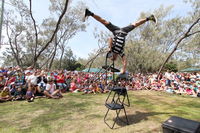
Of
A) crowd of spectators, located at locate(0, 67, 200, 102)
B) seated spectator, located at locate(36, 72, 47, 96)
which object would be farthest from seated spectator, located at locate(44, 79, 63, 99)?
seated spectator, located at locate(36, 72, 47, 96)

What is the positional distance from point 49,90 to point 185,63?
2568 cm

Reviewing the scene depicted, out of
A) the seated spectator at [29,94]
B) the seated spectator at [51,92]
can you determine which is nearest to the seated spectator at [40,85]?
the seated spectator at [51,92]

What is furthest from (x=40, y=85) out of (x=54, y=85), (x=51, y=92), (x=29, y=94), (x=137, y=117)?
(x=137, y=117)

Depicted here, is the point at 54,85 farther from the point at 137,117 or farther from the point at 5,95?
the point at 137,117

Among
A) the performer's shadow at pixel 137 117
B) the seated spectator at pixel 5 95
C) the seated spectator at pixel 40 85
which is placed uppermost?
the seated spectator at pixel 40 85

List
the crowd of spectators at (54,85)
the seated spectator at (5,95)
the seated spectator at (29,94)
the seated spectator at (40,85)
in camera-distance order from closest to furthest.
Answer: the seated spectator at (5,95) → the seated spectator at (29,94) → the crowd of spectators at (54,85) → the seated spectator at (40,85)

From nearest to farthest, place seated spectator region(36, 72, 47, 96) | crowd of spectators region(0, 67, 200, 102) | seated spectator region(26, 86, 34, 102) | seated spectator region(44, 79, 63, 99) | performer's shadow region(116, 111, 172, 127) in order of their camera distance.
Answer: performer's shadow region(116, 111, 172, 127) < seated spectator region(26, 86, 34, 102) < crowd of spectators region(0, 67, 200, 102) < seated spectator region(44, 79, 63, 99) < seated spectator region(36, 72, 47, 96)

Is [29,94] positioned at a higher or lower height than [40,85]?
lower

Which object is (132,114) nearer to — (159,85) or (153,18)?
(153,18)

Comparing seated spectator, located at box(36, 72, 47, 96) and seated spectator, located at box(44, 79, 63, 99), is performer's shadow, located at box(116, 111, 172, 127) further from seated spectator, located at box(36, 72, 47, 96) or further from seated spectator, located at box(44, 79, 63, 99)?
seated spectator, located at box(36, 72, 47, 96)

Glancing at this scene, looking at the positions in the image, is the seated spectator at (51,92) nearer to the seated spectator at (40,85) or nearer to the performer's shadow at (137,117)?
the seated spectator at (40,85)

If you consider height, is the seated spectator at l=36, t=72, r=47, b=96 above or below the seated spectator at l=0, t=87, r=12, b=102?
above

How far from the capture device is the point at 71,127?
120 inches

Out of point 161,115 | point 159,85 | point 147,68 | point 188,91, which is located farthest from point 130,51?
point 161,115
